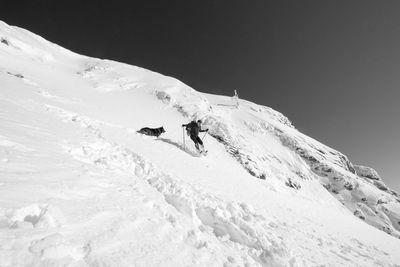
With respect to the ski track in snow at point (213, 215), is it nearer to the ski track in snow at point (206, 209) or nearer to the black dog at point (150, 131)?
the ski track in snow at point (206, 209)

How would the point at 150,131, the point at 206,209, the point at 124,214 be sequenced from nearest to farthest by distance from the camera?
the point at 124,214 → the point at 206,209 → the point at 150,131

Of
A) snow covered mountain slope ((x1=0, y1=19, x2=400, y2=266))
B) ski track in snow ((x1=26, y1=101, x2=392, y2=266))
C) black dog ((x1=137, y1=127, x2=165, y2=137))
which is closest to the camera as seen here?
snow covered mountain slope ((x1=0, y1=19, x2=400, y2=266))

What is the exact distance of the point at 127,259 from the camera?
158 inches

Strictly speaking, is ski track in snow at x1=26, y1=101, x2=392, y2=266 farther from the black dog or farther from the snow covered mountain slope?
the black dog

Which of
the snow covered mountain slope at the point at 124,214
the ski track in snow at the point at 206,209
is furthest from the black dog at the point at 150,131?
the ski track in snow at the point at 206,209

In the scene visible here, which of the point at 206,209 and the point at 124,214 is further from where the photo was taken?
the point at 206,209

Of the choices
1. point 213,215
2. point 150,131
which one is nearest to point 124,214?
point 213,215

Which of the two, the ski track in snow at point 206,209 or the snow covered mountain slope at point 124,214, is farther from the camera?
the ski track in snow at point 206,209

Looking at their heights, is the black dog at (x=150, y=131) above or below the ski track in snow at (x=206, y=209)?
above

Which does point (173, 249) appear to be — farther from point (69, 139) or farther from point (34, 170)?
point (69, 139)

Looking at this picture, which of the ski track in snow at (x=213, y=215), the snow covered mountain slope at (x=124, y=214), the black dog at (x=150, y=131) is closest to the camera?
the snow covered mountain slope at (x=124, y=214)

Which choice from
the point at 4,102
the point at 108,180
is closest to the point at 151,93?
the point at 4,102

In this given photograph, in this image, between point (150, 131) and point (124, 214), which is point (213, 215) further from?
point (150, 131)

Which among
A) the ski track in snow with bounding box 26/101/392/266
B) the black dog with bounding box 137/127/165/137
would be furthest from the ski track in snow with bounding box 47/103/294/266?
the black dog with bounding box 137/127/165/137
